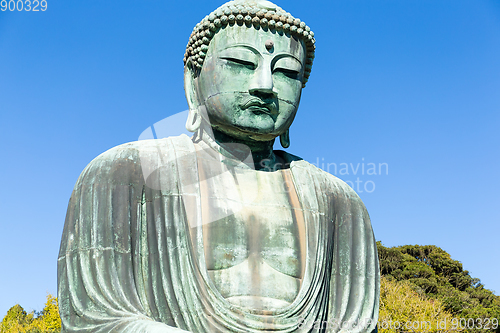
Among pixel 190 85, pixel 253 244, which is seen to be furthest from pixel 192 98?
pixel 253 244

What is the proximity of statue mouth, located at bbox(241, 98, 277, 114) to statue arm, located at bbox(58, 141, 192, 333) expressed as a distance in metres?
1.31

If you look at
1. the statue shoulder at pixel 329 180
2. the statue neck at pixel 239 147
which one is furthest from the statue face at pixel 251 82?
the statue shoulder at pixel 329 180

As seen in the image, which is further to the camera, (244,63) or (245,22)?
(245,22)

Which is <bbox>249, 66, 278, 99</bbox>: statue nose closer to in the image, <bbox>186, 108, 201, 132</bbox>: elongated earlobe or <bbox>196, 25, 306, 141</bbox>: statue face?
<bbox>196, 25, 306, 141</bbox>: statue face

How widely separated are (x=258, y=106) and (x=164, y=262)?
77.3 inches

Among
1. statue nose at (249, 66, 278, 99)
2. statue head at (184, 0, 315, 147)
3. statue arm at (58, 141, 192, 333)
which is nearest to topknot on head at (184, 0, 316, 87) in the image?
statue head at (184, 0, 315, 147)

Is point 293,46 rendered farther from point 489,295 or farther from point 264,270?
point 489,295

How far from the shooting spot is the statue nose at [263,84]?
303 inches

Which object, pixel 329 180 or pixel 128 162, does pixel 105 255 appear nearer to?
pixel 128 162

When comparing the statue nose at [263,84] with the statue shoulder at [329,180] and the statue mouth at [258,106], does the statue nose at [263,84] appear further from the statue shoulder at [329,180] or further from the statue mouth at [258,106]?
the statue shoulder at [329,180]

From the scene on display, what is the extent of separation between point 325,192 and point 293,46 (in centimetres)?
169

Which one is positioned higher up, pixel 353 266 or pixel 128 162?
pixel 128 162

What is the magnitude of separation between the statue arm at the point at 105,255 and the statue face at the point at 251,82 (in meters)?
1.12

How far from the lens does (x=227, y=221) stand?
7.45m
